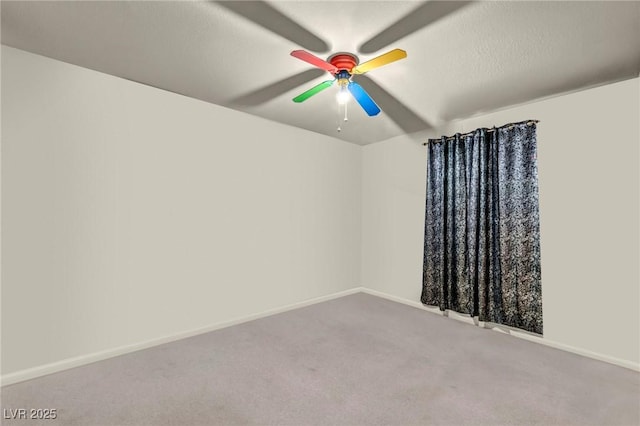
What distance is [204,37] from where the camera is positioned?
82.0 inches

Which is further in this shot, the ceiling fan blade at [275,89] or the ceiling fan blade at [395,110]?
the ceiling fan blade at [395,110]

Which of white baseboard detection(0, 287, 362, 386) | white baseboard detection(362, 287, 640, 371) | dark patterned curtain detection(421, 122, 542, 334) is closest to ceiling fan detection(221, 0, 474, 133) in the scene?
dark patterned curtain detection(421, 122, 542, 334)

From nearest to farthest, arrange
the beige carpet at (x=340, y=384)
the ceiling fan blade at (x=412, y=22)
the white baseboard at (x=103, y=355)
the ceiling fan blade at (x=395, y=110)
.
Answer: the ceiling fan blade at (x=412, y=22), the beige carpet at (x=340, y=384), the white baseboard at (x=103, y=355), the ceiling fan blade at (x=395, y=110)

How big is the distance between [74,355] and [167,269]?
94 centimetres

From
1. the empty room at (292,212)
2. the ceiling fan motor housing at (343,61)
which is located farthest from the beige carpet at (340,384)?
the ceiling fan motor housing at (343,61)

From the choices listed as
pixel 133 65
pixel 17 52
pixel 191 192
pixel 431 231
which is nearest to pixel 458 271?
pixel 431 231

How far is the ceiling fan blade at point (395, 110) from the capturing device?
107 inches

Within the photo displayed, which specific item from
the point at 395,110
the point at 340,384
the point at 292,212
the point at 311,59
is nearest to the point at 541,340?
the point at 340,384

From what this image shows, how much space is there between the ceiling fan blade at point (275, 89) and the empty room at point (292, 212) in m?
0.04

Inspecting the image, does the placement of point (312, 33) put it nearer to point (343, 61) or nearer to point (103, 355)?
point (343, 61)

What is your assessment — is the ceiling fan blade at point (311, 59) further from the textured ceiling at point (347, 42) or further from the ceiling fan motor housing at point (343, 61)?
→ the textured ceiling at point (347, 42)

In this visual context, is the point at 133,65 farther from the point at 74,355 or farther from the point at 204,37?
the point at 74,355

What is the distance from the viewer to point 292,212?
417cm

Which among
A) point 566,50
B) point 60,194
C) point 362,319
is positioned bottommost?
point 362,319
